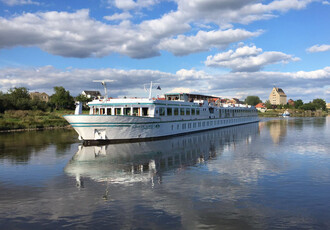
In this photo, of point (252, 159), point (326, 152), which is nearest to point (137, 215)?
point (252, 159)

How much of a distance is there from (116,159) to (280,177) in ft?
47.3

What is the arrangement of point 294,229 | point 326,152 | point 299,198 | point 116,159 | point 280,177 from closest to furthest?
point 294,229 < point 299,198 < point 280,177 < point 116,159 < point 326,152

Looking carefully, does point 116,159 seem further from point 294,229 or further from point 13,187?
point 294,229

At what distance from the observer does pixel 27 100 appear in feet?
297

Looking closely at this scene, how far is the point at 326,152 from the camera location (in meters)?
30.9

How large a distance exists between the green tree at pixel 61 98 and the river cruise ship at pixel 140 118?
83.7m

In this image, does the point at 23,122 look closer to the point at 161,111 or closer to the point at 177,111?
the point at 177,111

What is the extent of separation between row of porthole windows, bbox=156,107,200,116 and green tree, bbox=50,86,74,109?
86.7 m

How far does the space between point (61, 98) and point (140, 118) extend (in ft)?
321

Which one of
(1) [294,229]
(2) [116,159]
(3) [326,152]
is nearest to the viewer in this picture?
(1) [294,229]

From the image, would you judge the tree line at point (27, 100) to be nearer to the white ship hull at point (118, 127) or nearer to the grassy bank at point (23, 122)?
the grassy bank at point (23, 122)

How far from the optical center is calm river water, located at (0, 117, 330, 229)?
11.7 metres

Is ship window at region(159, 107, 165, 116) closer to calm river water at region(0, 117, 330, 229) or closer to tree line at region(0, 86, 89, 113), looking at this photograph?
calm river water at region(0, 117, 330, 229)

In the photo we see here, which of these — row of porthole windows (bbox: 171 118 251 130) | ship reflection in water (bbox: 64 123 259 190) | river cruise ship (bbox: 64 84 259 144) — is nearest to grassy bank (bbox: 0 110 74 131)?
river cruise ship (bbox: 64 84 259 144)
